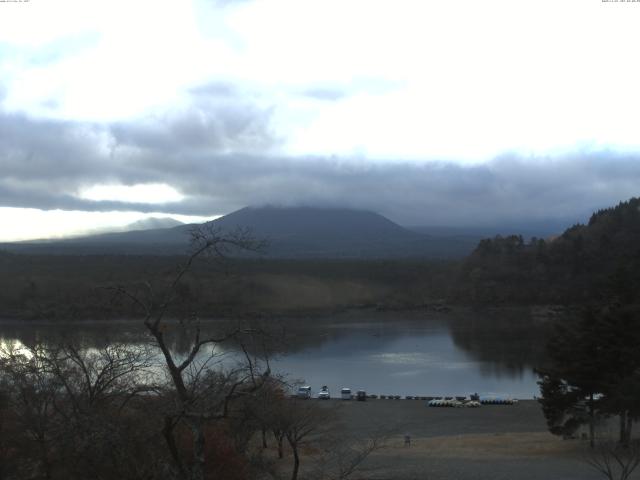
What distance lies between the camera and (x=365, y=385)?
87.9 ft

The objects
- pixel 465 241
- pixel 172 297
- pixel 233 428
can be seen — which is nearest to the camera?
pixel 172 297

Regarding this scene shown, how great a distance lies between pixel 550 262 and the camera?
62562 millimetres

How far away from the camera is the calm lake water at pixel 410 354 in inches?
1026

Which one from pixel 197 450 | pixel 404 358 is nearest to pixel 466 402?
pixel 404 358

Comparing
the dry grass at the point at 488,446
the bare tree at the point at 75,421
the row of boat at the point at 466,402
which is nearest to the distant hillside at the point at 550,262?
the row of boat at the point at 466,402

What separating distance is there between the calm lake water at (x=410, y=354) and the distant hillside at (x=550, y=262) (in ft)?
27.4

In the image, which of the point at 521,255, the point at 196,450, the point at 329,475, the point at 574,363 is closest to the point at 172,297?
the point at 196,450

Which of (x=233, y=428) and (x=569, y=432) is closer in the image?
(x=233, y=428)

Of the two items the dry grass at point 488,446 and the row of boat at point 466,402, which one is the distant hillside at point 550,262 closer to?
the row of boat at point 466,402

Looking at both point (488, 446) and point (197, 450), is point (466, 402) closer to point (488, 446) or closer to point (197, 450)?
point (488, 446)

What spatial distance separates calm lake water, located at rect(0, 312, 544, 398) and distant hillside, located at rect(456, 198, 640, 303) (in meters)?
8.36

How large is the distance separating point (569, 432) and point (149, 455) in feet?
31.5

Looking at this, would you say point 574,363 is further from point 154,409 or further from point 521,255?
point 521,255

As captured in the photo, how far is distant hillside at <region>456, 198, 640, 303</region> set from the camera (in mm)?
58500
